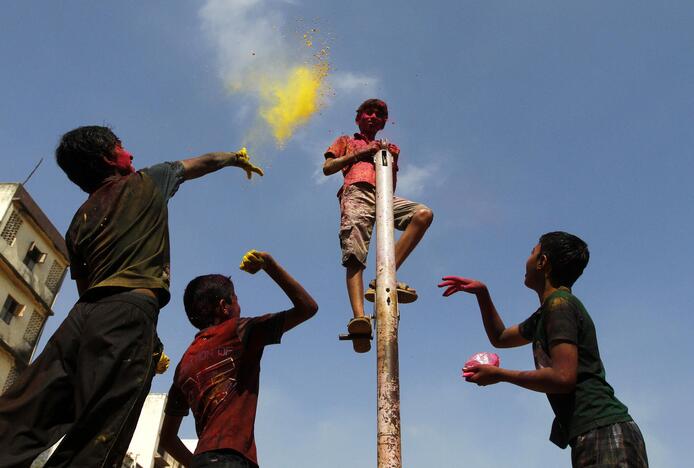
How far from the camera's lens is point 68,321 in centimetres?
289

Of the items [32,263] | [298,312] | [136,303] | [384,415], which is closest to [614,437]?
[384,415]

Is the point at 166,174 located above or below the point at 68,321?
above

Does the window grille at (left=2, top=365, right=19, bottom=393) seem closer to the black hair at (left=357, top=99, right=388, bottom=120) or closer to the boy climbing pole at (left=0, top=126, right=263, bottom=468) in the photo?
the black hair at (left=357, top=99, right=388, bottom=120)

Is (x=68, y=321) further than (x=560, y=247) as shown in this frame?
No

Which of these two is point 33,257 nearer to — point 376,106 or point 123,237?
point 376,106

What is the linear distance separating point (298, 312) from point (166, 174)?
117 centimetres

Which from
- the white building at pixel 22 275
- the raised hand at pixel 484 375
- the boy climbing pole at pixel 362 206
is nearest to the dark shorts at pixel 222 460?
the raised hand at pixel 484 375

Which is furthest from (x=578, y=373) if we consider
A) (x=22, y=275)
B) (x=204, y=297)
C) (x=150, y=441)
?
(x=150, y=441)

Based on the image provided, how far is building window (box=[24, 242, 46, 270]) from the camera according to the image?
28392mm

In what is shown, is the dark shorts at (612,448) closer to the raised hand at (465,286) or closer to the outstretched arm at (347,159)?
the raised hand at (465,286)

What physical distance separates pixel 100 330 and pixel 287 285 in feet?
3.60

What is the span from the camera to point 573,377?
303cm

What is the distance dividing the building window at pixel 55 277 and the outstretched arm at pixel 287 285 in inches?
1174

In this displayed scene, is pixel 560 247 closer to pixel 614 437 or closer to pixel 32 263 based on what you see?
pixel 614 437
